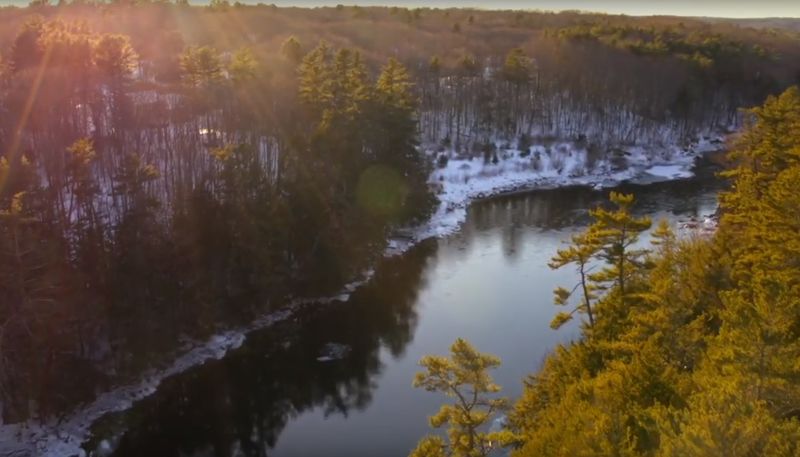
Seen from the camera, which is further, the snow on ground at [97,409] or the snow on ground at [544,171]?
the snow on ground at [544,171]

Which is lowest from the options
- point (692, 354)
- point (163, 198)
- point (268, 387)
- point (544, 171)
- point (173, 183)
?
point (268, 387)

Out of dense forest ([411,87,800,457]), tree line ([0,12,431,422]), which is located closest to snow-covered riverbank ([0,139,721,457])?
tree line ([0,12,431,422])

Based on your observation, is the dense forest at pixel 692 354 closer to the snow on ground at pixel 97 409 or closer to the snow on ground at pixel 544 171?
the snow on ground at pixel 97 409

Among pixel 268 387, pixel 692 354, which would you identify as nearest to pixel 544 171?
pixel 268 387

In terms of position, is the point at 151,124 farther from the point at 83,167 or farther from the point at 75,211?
the point at 83,167

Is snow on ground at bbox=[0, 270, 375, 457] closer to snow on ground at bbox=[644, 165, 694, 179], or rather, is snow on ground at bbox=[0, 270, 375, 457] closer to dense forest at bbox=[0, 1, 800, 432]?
dense forest at bbox=[0, 1, 800, 432]

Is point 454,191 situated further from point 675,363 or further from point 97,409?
point 675,363

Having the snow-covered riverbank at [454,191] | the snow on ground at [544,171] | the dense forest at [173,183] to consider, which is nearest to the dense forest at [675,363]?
the dense forest at [173,183]
